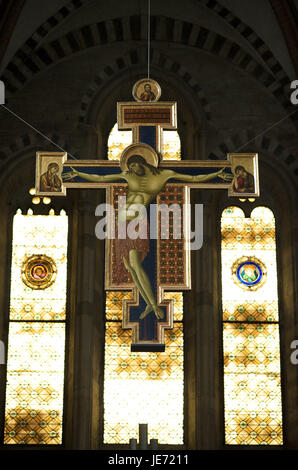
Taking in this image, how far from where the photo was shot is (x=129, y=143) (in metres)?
15.4

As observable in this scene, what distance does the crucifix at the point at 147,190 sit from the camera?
10984 mm

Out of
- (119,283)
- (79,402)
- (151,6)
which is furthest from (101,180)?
(151,6)

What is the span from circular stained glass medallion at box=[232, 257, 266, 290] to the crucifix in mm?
3276

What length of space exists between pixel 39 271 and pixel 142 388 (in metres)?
2.01

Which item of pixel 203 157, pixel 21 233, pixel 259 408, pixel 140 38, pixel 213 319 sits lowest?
pixel 259 408

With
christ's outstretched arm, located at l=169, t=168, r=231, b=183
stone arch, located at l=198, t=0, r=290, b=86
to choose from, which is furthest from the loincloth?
stone arch, located at l=198, t=0, r=290, b=86

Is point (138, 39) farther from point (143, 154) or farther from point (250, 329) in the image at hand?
point (143, 154)

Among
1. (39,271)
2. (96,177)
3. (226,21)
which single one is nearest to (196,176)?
(96,177)

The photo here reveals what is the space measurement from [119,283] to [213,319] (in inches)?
139

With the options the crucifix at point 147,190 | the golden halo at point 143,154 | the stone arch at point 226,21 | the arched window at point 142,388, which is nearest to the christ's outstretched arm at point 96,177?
the crucifix at point 147,190

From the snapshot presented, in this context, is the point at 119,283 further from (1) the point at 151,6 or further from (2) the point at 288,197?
(1) the point at 151,6

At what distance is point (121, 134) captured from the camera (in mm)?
15492

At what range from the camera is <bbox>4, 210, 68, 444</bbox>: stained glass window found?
13906mm

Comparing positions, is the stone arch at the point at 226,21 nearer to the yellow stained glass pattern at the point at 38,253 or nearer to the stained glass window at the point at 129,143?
the stained glass window at the point at 129,143
